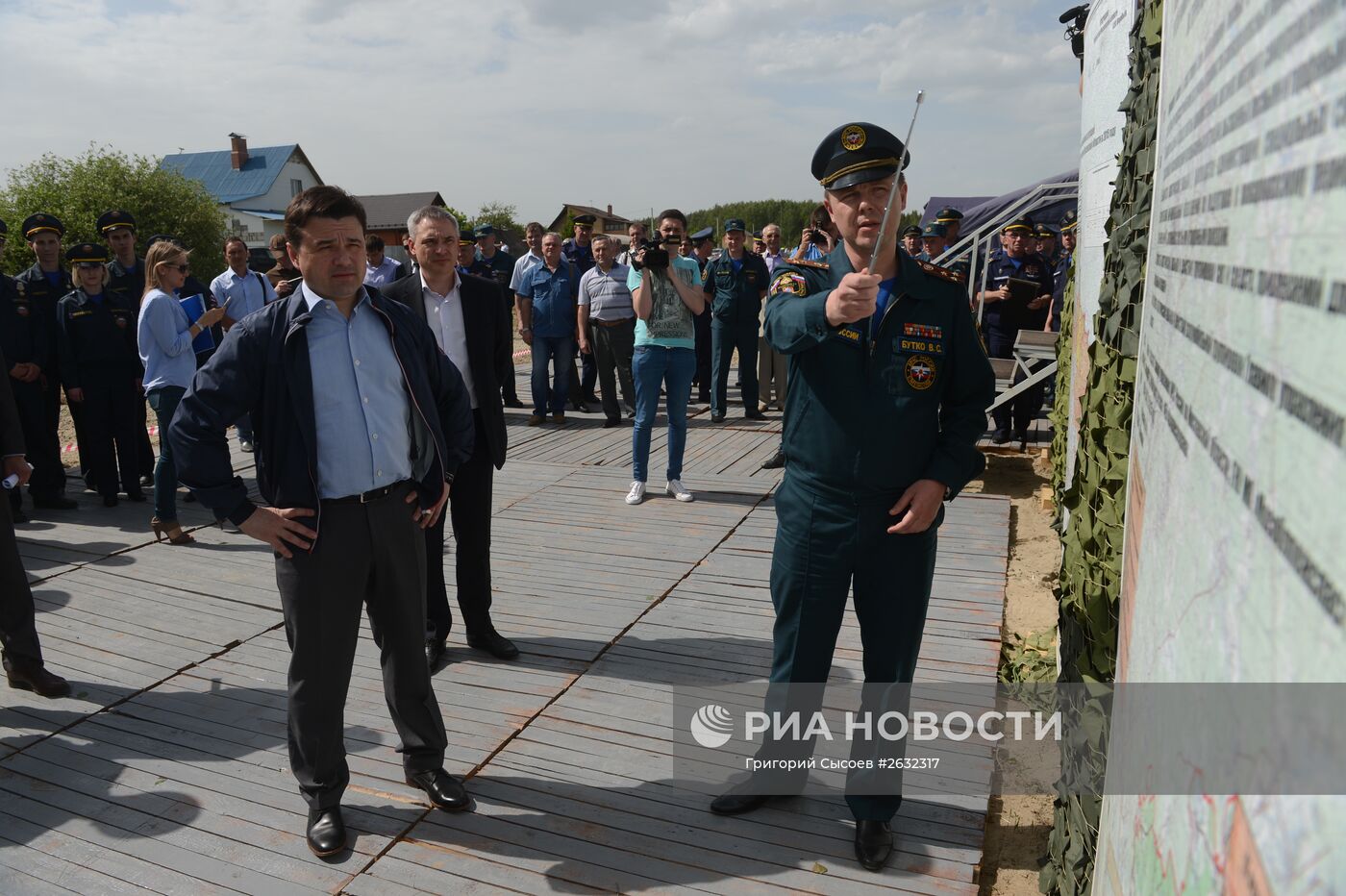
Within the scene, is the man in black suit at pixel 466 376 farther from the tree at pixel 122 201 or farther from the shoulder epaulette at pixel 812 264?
the tree at pixel 122 201

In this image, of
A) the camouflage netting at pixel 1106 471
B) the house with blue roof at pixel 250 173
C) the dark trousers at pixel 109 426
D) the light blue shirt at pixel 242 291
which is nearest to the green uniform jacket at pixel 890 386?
the camouflage netting at pixel 1106 471

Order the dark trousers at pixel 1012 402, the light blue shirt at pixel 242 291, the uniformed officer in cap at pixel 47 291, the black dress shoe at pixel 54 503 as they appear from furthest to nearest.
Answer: the dark trousers at pixel 1012 402, the light blue shirt at pixel 242 291, the uniformed officer in cap at pixel 47 291, the black dress shoe at pixel 54 503

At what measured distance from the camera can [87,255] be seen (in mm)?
7035

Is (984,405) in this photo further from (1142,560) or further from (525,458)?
(525,458)

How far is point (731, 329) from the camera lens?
1023 centimetres

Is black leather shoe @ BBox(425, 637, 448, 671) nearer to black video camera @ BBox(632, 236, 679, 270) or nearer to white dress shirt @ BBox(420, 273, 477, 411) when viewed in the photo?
white dress shirt @ BBox(420, 273, 477, 411)

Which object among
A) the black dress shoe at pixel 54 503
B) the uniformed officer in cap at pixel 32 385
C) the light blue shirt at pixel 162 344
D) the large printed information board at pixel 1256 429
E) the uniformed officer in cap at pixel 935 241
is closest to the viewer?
the large printed information board at pixel 1256 429

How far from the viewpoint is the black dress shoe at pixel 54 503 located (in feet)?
23.3

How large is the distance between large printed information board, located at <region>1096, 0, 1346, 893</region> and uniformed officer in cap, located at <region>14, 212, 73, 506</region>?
26.7ft

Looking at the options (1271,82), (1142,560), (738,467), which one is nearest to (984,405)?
(1142,560)

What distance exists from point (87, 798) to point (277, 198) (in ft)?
238

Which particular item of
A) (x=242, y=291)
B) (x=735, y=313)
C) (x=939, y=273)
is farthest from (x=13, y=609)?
(x=735, y=313)

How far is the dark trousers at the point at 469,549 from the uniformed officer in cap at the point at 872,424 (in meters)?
1.80

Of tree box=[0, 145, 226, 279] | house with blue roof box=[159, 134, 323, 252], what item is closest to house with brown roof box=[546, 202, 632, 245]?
house with blue roof box=[159, 134, 323, 252]
